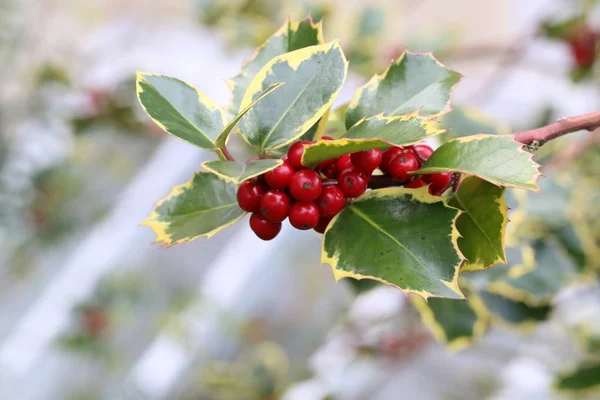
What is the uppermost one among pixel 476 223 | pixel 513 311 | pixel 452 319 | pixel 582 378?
pixel 476 223

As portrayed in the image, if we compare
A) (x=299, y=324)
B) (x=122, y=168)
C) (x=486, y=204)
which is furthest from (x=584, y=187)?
(x=122, y=168)

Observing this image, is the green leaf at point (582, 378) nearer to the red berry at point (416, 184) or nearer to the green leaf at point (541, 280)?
the green leaf at point (541, 280)

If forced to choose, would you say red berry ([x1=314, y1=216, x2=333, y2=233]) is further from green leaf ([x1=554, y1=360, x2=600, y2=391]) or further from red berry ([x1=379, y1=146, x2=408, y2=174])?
green leaf ([x1=554, y1=360, x2=600, y2=391])

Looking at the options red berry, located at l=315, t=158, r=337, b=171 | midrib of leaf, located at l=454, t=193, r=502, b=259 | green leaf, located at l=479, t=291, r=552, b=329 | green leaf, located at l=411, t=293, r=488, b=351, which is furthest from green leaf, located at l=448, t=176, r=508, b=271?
green leaf, located at l=479, t=291, r=552, b=329

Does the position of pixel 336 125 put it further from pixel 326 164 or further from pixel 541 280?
pixel 541 280

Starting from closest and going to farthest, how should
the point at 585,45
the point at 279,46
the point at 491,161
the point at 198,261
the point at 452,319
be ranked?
1. the point at 491,161
2. the point at 279,46
3. the point at 452,319
4. the point at 585,45
5. the point at 198,261

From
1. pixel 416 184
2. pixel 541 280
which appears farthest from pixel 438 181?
pixel 541 280

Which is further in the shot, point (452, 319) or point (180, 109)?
point (452, 319)
